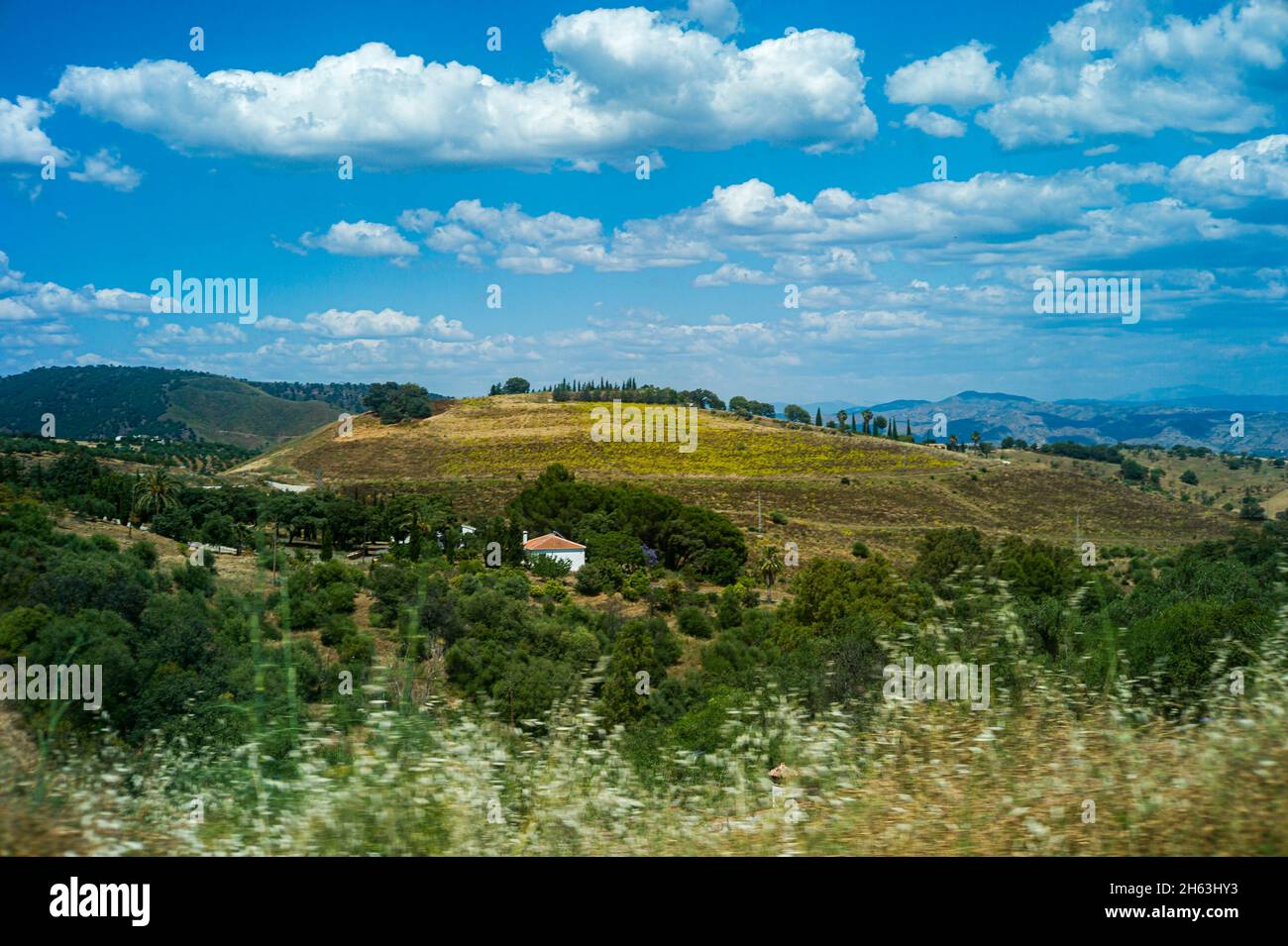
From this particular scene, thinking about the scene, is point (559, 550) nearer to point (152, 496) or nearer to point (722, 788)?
point (152, 496)

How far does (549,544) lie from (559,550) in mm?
970

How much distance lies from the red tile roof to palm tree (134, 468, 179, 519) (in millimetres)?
17180

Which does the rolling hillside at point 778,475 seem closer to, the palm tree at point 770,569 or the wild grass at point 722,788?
the palm tree at point 770,569

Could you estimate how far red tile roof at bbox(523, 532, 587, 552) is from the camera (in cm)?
5075

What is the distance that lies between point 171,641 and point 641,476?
65.3 meters

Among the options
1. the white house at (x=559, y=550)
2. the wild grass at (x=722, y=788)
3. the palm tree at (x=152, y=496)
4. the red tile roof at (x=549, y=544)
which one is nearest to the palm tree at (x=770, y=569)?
the white house at (x=559, y=550)

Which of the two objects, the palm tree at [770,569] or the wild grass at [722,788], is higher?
the wild grass at [722,788]

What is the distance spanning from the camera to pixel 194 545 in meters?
30.4

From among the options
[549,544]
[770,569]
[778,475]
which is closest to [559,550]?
[549,544]

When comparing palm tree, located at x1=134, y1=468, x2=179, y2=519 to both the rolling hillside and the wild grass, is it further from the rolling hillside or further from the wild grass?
the wild grass

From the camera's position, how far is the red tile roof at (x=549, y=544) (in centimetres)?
5075

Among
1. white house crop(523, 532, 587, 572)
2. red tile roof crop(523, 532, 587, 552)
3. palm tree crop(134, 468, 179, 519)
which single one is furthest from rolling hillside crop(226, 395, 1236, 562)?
palm tree crop(134, 468, 179, 519)
